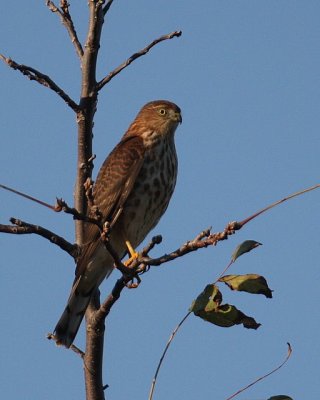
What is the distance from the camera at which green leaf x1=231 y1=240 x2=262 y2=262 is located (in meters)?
2.88

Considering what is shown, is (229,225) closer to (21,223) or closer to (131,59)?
(21,223)

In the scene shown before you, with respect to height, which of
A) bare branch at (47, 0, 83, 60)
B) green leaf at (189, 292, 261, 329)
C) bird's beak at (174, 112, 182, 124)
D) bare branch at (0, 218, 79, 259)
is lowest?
green leaf at (189, 292, 261, 329)

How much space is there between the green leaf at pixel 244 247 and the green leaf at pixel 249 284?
3.2 inches

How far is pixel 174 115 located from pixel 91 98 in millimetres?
2113

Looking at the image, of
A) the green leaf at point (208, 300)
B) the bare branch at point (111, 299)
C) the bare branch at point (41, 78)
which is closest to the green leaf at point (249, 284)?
the green leaf at point (208, 300)

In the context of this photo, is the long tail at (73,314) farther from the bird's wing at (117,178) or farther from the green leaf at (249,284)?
the green leaf at (249,284)

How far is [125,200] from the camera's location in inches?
208

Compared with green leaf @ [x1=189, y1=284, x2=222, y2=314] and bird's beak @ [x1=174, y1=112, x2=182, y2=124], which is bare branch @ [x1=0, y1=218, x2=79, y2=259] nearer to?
green leaf @ [x1=189, y1=284, x2=222, y2=314]

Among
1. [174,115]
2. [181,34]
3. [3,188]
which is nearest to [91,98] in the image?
[181,34]

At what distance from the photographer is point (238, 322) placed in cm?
299

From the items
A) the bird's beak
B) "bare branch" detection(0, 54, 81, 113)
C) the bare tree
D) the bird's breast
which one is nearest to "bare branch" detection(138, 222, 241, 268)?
the bare tree

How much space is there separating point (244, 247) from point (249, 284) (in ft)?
0.48

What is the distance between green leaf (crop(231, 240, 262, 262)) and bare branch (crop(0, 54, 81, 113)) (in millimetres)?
1594

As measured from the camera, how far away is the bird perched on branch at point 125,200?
4.87m
